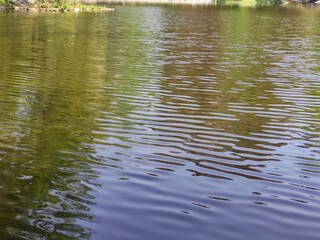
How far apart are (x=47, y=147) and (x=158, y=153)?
2.25 m

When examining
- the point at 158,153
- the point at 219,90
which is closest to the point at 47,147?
the point at 158,153

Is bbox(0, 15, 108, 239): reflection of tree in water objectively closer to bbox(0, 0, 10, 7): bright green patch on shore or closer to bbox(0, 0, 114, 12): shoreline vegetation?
bbox(0, 0, 114, 12): shoreline vegetation

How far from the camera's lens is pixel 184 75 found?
22078mm

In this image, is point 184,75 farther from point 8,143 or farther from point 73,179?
point 73,179

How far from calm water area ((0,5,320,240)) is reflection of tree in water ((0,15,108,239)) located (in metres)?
0.03

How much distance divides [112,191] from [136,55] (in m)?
20.9

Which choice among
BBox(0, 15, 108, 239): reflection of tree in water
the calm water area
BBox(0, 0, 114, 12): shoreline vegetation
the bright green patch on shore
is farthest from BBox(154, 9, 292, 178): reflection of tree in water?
the bright green patch on shore

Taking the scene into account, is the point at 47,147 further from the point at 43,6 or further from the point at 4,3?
the point at 43,6

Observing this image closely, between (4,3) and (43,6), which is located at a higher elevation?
(4,3)

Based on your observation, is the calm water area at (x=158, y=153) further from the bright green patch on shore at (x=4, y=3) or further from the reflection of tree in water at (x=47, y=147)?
the bright green patch on shore at (x=4, y=3)

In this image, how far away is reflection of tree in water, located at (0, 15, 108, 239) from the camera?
7.32 meters

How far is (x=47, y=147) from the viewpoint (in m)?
10.8

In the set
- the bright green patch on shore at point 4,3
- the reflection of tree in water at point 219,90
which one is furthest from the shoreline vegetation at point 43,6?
the reflection of tree in water at point 219,90

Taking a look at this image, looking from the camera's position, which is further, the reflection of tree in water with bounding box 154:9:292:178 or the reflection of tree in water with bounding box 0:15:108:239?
the reflection of tree in water with bounding box 154:9:292:178
